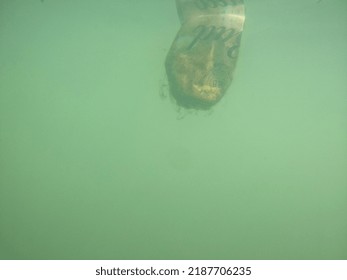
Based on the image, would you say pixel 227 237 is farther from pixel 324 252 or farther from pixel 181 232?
pixel 324 252

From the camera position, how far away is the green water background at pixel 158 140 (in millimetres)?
2188

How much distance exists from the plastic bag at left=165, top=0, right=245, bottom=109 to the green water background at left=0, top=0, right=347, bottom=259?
152 mm

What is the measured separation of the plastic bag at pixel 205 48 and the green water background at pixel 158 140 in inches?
6.0

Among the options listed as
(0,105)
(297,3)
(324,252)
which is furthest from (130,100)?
(324,252)

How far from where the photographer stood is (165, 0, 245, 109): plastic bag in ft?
6.72

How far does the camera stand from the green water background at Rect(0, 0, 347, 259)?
2188 millimetres

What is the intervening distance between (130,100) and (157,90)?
0.24 m

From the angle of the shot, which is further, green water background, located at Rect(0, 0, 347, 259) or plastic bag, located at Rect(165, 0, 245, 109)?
green water background, located at Rect(0, 0, 347, 259)

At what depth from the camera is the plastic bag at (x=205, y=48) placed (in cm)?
205

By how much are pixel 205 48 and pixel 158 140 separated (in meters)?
0.82

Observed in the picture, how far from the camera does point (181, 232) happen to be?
2.21m

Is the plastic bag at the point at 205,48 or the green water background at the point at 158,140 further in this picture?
the green water background at the point at 158,140
